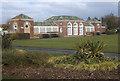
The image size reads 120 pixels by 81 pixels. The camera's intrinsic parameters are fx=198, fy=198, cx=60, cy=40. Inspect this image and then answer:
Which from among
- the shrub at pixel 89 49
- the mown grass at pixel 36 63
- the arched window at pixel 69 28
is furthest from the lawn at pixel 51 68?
the arched window at pixel 69 28

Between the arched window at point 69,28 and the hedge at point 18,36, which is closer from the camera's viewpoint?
the hedge at point 18,36

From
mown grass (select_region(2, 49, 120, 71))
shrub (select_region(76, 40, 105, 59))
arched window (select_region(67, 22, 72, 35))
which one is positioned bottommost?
mown grass (select_region(2, 49, 120, 71))

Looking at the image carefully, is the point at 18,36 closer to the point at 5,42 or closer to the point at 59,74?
the point at 5,42

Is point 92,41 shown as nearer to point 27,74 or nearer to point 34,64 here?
point 34,64

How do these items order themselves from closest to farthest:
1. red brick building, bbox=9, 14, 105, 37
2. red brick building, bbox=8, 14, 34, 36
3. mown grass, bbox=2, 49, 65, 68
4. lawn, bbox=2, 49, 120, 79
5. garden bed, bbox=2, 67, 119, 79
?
garden bed, bbox=2, 67, 119, 79
lawn, bbox=2, 49, 120, 79
mown grass, bbox=2, 49, 65, 68
red brick building, bbox=8, 14, 34, 36
red brick building, bbox=9, 14, 105, 37

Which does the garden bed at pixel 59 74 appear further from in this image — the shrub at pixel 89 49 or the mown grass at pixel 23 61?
the shrub at pixel 89 49

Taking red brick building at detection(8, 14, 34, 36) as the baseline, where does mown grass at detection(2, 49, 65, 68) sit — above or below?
below

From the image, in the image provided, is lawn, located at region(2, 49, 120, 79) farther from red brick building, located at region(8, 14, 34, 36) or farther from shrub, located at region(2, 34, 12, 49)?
red brick building, located at region(8, 14, 34, 36)

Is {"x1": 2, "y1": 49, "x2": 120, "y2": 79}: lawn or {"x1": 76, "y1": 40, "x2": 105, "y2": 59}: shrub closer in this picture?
{"x1": 2, "y1": 49, "x2": 120, "y2": 79}: lawn

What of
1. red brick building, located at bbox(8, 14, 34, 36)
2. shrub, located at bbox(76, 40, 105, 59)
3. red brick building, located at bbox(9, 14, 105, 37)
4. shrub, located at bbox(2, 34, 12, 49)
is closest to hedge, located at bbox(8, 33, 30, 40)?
red brick building, located at bbox(9, 14, 105, 37)

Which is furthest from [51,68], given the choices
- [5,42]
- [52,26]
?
[52,26]

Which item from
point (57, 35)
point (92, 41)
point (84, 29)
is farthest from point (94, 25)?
point (92, 41)

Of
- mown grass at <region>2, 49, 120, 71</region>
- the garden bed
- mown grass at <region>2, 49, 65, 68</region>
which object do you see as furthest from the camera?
mown grass at <region>2, 49, 65, 68</region>

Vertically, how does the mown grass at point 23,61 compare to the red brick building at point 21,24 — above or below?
below
